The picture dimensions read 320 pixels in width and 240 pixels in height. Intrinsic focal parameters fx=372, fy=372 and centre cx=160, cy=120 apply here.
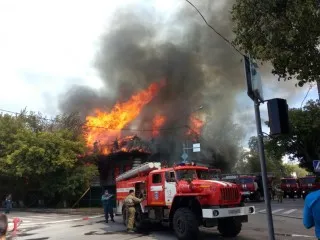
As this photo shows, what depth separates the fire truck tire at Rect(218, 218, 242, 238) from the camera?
10.9 meters

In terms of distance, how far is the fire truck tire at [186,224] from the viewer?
9.94 metres

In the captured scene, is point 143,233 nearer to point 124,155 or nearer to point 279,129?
point 279,129

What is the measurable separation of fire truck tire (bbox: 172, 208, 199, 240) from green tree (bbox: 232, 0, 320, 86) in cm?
458

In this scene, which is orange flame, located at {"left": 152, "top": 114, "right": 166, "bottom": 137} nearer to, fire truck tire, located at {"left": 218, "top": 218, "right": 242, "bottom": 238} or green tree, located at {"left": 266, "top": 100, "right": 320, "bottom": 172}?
green tree, located at {"left": 266, "top": 100, "right": 320, "bottom": 172}

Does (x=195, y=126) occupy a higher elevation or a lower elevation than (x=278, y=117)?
higher

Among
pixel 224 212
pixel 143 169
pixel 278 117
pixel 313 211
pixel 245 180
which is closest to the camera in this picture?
pixel 313 211

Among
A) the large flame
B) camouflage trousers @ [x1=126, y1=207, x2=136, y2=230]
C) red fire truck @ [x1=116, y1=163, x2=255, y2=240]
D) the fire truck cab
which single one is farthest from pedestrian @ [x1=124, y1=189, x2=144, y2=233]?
the large flame

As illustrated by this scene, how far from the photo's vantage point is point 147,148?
3266cm

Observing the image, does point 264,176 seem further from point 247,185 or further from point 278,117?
point 247,185

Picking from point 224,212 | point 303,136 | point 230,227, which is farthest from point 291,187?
point 224,212

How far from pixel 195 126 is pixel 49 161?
19.0 meters

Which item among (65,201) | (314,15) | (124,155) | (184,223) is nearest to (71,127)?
(124,155)

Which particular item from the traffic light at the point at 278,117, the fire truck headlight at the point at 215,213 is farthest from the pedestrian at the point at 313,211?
the fire truck headlight at the point at 215,213

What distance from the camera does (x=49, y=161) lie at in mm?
24781
